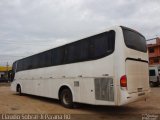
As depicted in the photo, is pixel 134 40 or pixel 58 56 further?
pixel 58 56

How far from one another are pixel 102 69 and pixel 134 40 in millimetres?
1797

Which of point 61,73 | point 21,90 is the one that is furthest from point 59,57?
point 21,90

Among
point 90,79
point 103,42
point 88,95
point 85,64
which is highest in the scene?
point 103,42

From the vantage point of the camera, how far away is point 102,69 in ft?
29.5

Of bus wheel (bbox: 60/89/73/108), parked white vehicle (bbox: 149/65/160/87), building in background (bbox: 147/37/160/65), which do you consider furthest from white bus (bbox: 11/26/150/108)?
building in background (bbox: 147/37/160/65)

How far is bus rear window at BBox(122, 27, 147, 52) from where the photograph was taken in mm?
8972

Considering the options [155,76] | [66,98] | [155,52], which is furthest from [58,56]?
[155,52]

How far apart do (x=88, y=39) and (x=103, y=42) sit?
102 cm

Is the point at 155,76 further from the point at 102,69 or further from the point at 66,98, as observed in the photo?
the point at 102,69

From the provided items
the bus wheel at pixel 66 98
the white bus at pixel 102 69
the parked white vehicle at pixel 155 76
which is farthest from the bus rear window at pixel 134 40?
the parked white vehicle at pixel 155 76

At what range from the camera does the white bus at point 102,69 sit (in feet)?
27.8

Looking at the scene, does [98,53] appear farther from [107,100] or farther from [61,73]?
[61,73]

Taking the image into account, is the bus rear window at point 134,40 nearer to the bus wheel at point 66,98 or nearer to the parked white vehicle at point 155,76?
the bus wheel at point 66,98

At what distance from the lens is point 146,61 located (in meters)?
10.0
